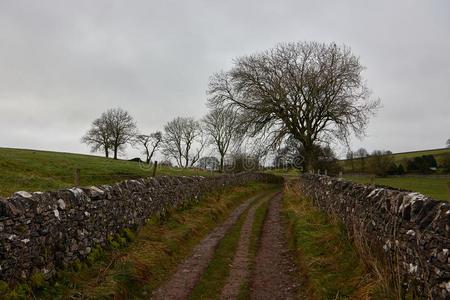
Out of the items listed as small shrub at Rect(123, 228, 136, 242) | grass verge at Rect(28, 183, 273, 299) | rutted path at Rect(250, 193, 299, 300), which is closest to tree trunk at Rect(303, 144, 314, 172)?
grass verge at Rect(28, 183, 273, 299)

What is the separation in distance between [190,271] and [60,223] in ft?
10.2

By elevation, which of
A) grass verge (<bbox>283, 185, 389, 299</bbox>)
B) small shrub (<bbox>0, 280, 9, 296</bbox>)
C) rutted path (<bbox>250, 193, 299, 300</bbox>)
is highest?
small shrub (<bbox>0, 280, 9, 296</bbox>)

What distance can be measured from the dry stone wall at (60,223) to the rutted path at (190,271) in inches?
76.7

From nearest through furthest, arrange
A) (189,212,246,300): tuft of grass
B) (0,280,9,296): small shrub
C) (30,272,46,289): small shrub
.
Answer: (0,280,9,296): small shrub
(30,272,46,289): small shrub
(189,212,246,300): tuft of grass

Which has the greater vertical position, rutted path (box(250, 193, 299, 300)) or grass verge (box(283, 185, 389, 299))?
grass verge (box(283, 185, 389, 299))

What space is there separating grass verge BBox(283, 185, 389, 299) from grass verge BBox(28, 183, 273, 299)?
3.11 meters

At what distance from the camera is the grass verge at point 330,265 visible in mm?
6707

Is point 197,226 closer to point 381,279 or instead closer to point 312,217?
point 312,217

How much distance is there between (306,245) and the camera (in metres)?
10.4

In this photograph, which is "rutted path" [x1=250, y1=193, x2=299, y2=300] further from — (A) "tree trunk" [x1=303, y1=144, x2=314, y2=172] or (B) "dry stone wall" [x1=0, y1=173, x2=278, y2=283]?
(A) "tree trunk" [x1=303, y1=144, x2=314, y2=172]

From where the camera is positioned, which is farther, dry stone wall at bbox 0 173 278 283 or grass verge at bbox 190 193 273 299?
grass verge at bbox 190 193 273 299

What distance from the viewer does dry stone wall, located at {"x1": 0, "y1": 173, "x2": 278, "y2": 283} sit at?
19.7ft

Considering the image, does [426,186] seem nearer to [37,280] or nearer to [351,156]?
[351,156]

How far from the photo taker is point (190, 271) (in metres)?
8.84
